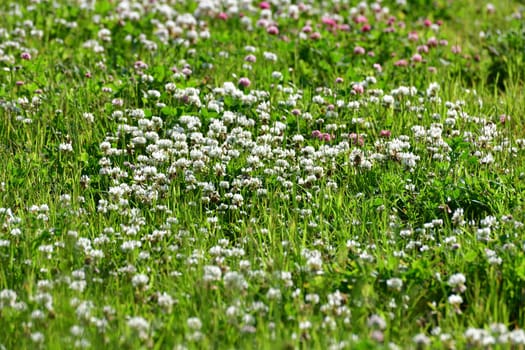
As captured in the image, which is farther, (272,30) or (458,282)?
(272,30)

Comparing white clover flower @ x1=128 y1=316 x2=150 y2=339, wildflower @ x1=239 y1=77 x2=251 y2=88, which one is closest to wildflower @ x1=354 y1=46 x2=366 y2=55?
wildflower @ x1=239 y1=77 x2=251 y2=88

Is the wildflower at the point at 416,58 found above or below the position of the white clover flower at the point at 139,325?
above

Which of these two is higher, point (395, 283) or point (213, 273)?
point (395, 283)

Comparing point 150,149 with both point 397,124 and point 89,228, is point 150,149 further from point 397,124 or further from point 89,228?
point 397,124

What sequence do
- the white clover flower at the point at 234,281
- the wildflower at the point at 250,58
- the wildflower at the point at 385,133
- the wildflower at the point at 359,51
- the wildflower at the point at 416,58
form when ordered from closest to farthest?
the white clover flower at the point at 234,281
the wildflower at the point at 385,133
the wildflower at the point at 250,58
the wildflower at the point at 416,58
the wildflower at the point at 359,51

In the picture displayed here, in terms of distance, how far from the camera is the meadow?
4270 mm

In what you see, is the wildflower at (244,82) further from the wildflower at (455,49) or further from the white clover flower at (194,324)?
the white clover flower at (194,324)

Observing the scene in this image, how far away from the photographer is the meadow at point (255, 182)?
427 centimetres

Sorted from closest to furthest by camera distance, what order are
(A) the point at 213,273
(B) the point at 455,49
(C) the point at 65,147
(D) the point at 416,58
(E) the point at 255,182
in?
(A) the point at 213,273
(E) the point at 255,182
(C) the point at 65,147
(D) the point at 416,58
(B) the point at 455,49

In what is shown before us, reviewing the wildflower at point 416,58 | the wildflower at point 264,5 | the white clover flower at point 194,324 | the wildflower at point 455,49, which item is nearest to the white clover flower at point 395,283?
the white clover flower at point 194,324

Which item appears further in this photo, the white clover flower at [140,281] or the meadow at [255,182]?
the white clover flower at [140,281]

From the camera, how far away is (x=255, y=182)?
5578 millimetres

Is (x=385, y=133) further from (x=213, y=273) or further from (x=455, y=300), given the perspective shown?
(x=213, y=273)

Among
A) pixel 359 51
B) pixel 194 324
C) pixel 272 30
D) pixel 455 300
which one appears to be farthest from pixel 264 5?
pixel 194 324
